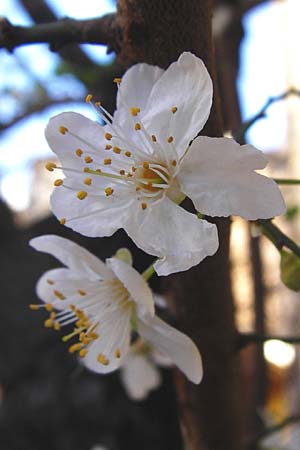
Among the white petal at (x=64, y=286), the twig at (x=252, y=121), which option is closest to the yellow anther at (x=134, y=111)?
the twig at (x=252, y=121)

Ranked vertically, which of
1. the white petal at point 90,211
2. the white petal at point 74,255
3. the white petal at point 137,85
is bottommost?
the white petal at point 74,255

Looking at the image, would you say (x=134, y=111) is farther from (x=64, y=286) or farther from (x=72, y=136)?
(x=64, y=286)

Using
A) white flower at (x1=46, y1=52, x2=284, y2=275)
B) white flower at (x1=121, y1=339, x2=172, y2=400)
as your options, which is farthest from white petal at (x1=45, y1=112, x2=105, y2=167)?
white flower at (x1=121, y1=339, x2=172, y2=400)

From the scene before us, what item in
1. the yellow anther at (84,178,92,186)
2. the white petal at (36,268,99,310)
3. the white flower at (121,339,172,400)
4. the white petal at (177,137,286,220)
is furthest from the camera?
the white flower at (121,339,172,400)

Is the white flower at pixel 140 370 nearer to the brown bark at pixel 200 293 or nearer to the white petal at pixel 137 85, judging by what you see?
the brown bark at pixel 200 293

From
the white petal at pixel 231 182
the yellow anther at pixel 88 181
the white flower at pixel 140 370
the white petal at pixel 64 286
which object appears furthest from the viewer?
the white flower at pixel 140 370

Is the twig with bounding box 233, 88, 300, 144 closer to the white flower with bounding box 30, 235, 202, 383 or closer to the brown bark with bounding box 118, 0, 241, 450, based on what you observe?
the brown bark with bounding box 118, 0, 241, 450

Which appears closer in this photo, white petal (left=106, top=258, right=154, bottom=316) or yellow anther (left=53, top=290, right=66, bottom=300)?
white petal (left=106, top=258, right=154, bottom=316)
